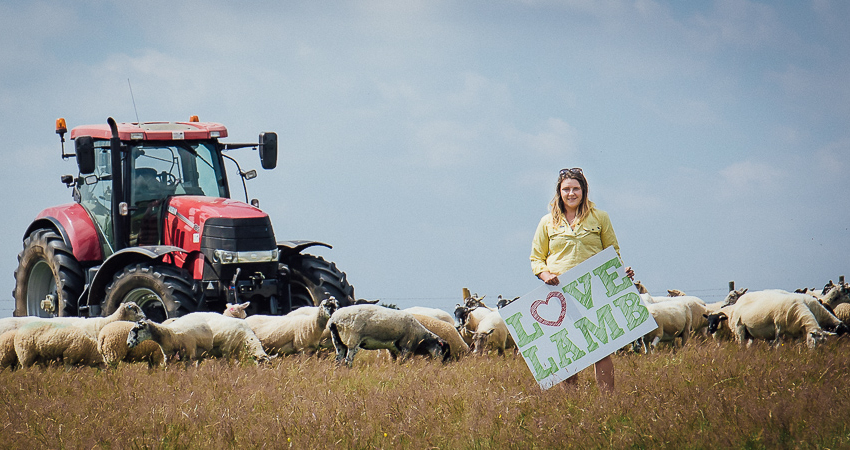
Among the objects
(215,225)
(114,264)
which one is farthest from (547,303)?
(114,264)

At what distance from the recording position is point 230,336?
30.2 ft

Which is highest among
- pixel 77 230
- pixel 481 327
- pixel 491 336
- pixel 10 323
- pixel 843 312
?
pixel 77 230

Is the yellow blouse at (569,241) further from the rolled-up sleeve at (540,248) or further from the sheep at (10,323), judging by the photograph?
the sheep at (10,323)

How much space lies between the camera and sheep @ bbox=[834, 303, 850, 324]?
→ 12.2 metres

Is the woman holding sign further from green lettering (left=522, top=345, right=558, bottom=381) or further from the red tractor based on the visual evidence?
the red tractor

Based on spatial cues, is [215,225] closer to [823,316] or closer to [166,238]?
[166,238]

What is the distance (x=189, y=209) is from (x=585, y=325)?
21.0 ft

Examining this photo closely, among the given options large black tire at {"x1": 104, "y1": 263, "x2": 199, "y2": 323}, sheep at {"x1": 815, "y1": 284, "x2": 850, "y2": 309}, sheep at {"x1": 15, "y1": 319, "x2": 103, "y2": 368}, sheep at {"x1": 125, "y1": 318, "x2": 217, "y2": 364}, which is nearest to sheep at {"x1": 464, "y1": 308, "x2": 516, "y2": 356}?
sheep at {"x1": 125, "y1": 318, "x2": 217, "y2": 364}

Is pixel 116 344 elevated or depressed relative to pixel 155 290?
depressed

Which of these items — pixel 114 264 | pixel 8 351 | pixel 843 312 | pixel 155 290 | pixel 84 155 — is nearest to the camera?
pixel 8 351

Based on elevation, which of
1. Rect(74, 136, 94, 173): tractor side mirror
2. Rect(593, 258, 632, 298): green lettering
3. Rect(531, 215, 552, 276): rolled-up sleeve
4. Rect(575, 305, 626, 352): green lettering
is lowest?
Rect(575, 305, 626, 352): green lettering

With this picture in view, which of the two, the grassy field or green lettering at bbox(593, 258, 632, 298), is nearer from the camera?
the grassy field

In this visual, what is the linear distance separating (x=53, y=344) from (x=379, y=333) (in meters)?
3.50

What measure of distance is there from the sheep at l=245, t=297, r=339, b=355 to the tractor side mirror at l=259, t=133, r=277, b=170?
2.58 metres
